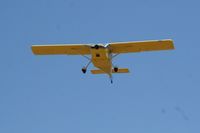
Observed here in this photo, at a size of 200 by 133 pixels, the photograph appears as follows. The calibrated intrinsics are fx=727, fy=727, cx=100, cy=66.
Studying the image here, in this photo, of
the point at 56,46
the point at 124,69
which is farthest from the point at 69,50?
the point at 124,69

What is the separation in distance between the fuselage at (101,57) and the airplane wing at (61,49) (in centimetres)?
238

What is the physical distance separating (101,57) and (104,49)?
657mm

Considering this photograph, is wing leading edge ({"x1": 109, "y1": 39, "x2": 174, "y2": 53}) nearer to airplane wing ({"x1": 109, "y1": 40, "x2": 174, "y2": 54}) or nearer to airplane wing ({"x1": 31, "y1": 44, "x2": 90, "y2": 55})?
airplane wing ({"x1": 109, "y1": 40, "x2": 174, "y2": 54})

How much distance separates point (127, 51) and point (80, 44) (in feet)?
11.4

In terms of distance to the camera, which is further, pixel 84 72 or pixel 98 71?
pixel 98 71

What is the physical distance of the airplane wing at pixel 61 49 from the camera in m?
52.0

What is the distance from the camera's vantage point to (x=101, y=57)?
159 feet

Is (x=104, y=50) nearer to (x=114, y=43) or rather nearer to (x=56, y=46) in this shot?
(x=114, y=43)

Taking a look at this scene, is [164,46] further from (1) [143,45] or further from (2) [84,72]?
(2) [84,72]

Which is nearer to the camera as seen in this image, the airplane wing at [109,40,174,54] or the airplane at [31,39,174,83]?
the airplane at [31,39,174,83]

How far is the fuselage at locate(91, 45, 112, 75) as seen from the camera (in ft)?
157

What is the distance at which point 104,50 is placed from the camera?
158 ft

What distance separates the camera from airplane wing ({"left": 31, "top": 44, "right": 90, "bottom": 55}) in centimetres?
5197

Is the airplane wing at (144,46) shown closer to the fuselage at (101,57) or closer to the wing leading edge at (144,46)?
the wing leading edge at (144,46)
